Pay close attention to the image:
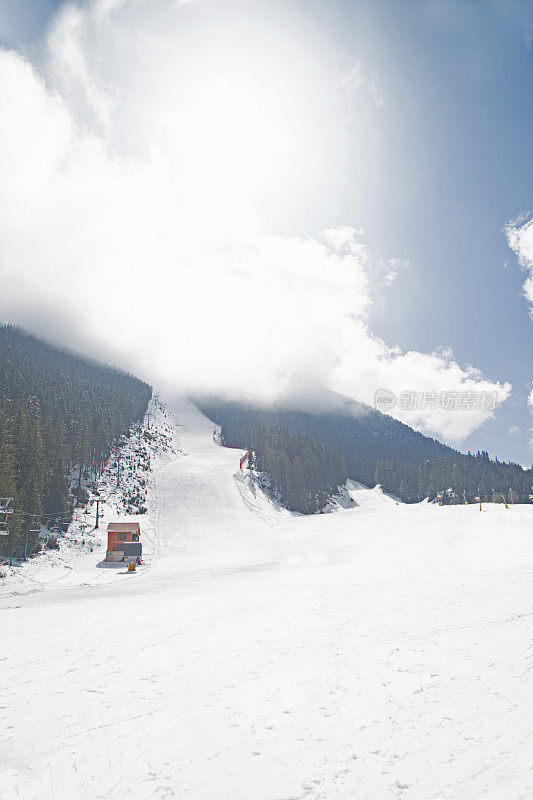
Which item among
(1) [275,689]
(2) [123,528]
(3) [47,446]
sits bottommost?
(2) [123,528]

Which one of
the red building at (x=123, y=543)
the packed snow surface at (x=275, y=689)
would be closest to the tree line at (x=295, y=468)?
Answer: the red building at (x=123, y=543)

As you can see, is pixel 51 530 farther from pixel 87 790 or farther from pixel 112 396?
pixel 112 396

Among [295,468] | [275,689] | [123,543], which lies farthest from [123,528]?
[295,468]

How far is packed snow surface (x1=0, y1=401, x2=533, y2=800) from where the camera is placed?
19.1 feet

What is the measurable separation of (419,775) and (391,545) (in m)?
38.1

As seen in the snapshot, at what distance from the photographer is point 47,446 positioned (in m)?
54.9

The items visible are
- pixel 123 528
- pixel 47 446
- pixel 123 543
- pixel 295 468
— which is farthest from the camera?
pixel 295 468

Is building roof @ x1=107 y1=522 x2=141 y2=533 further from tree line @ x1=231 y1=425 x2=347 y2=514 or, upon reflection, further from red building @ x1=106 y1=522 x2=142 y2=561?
tree line @ x1=231 y1=425 x2=347 y2=514

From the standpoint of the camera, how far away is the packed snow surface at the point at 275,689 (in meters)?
5.82

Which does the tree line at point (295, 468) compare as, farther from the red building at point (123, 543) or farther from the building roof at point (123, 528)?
the red building at point (123, 543)

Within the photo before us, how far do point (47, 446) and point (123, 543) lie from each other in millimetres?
23166

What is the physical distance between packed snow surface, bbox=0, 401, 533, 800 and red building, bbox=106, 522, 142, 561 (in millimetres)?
14532

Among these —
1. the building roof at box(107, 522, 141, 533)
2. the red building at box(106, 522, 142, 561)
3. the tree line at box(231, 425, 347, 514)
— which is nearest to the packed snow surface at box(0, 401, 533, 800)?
the red building at box(106, 522, 142, 561)

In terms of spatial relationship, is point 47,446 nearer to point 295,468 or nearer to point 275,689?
point 295,468
